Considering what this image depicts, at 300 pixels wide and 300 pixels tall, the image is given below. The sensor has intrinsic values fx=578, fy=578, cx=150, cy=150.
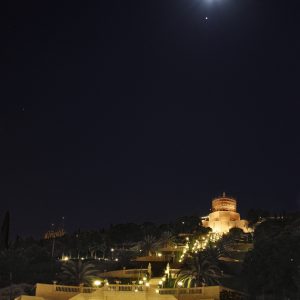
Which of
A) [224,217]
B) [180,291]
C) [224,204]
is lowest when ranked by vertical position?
[180,291]

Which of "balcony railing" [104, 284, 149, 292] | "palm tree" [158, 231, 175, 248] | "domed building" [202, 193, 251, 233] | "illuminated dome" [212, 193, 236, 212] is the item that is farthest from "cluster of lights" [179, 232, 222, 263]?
"balcony railing" [104, 284, 149, 292]

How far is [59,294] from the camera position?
41.7 meters

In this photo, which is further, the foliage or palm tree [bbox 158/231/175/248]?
palm tree [bbox 158/231/175/248]

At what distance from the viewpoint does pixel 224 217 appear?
118 metres

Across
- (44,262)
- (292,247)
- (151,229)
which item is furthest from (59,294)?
(151,229)

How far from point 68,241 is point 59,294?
216ft

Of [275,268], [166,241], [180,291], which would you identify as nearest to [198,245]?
[166,241]

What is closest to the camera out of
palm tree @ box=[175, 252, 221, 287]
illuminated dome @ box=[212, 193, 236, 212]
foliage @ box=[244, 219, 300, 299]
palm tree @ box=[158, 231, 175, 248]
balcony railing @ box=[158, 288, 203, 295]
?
balcony railing @ box=[158, 288, 203, 295]

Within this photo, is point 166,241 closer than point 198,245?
No

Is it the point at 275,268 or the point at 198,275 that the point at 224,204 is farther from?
the point at 275,268

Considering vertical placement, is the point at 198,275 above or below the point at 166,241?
below

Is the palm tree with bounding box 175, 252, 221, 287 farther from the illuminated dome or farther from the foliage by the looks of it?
the illuminated dome

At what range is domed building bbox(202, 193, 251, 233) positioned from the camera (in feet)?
380

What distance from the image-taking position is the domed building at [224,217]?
115812 millimetres
